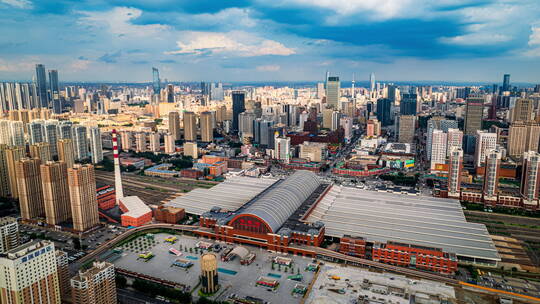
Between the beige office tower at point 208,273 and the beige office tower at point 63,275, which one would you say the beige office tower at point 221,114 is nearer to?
the beige office tower at point 208,273

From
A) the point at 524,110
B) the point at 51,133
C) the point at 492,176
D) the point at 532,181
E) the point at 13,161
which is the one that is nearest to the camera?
the point at 532,181

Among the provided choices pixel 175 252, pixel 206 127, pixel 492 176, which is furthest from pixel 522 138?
pixel 206 127

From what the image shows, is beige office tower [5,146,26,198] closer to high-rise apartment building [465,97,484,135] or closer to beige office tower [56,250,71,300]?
beige office tower [56,250,71,300]

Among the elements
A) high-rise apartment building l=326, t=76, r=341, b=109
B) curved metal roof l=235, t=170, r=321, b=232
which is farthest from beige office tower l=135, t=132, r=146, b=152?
high-rise apartment building l=326, t=76, r=341, b=109

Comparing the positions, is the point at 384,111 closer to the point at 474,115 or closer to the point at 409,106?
the point at 409,106

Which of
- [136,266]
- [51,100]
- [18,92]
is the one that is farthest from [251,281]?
[51,100]
